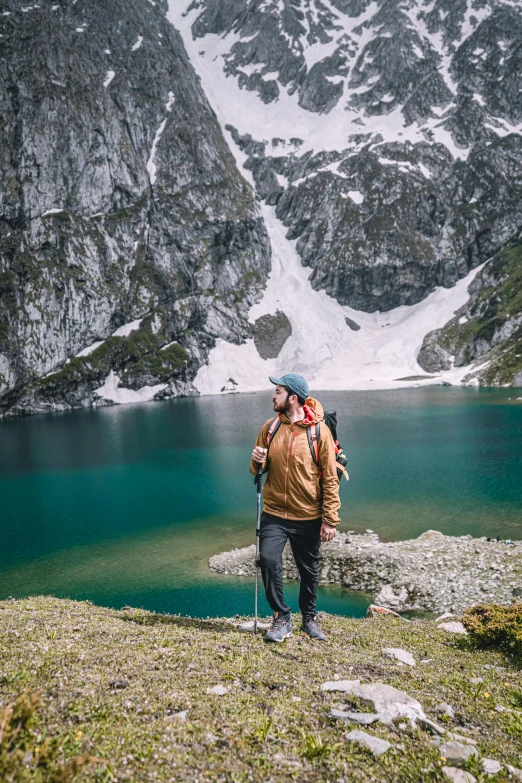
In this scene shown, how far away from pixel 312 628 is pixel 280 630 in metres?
1.12

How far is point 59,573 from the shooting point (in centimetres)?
2623

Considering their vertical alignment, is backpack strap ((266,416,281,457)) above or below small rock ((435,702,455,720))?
above

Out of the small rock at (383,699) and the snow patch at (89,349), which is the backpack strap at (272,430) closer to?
the small rock at (383,699)

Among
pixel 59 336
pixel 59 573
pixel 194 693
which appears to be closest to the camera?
pixel 194 693

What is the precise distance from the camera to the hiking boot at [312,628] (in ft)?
31.1

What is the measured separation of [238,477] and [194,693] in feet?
134

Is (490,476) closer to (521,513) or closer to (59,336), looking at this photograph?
(521,513)

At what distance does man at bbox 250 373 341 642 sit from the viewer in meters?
8.60

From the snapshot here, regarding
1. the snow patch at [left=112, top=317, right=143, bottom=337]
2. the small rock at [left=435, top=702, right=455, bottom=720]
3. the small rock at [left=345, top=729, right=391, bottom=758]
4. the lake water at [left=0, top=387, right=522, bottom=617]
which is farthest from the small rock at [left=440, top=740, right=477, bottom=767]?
the snow patch at [left=112, top=317, right=143, bottom=337]

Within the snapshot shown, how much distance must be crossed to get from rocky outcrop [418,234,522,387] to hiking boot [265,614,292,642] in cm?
13089

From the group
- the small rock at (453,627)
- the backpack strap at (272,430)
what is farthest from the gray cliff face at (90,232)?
the backpack strap at (272,430)

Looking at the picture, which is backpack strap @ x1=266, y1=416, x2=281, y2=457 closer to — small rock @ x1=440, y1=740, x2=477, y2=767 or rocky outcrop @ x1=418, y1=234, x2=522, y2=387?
small rock @ x1=440, y1=740, x2=477, y2=767

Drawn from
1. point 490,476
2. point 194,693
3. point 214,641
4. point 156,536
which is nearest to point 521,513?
point 490,476

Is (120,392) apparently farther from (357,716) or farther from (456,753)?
(456,753)
